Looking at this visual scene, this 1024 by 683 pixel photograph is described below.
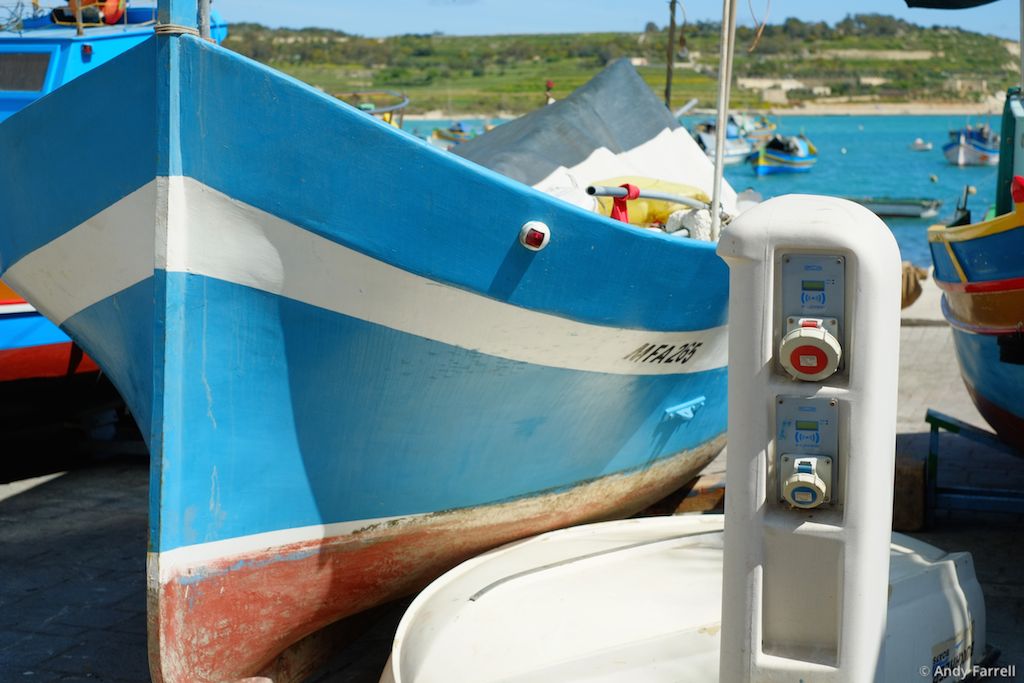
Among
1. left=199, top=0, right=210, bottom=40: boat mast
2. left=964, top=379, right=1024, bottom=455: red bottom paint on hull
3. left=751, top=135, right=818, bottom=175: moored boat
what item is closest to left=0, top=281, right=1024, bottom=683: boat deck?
left=964, top=379, right=1024, bottom=455: red bottom paint on hull

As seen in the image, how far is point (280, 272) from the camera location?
3.67 m

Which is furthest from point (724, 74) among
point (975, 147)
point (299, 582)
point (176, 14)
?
point (975, 147)

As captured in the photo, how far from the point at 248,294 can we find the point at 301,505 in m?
0.77

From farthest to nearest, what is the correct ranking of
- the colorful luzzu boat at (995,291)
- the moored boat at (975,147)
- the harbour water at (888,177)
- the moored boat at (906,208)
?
1. the moored boat at (975,147)
2. the harbour water at (888,177)
3. the moored boat at (906,208)
4. the colorful luzzu boat at (995,291)

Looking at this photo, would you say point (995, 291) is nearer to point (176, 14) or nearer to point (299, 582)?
point (299, 582)

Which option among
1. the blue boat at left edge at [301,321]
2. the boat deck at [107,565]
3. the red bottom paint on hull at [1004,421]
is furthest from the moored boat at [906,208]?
the blue boat at left edge at [301,321]

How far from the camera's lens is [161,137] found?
137 inches

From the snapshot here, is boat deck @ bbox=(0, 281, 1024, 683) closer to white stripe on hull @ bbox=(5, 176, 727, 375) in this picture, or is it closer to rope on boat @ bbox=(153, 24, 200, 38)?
white stripe on hull @ bbox=(5, 176, 727, 375)

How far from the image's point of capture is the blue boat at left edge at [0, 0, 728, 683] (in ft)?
11.7

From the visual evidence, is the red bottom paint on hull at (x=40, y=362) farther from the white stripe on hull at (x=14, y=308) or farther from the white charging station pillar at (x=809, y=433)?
the white charging station pillar at (x=809, y=433)

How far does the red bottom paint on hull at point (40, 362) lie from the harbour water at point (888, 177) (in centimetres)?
2057

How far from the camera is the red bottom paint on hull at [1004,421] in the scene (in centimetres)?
579

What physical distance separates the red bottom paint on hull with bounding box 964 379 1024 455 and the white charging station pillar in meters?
3.22

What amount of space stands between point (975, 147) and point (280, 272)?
53461 mm
